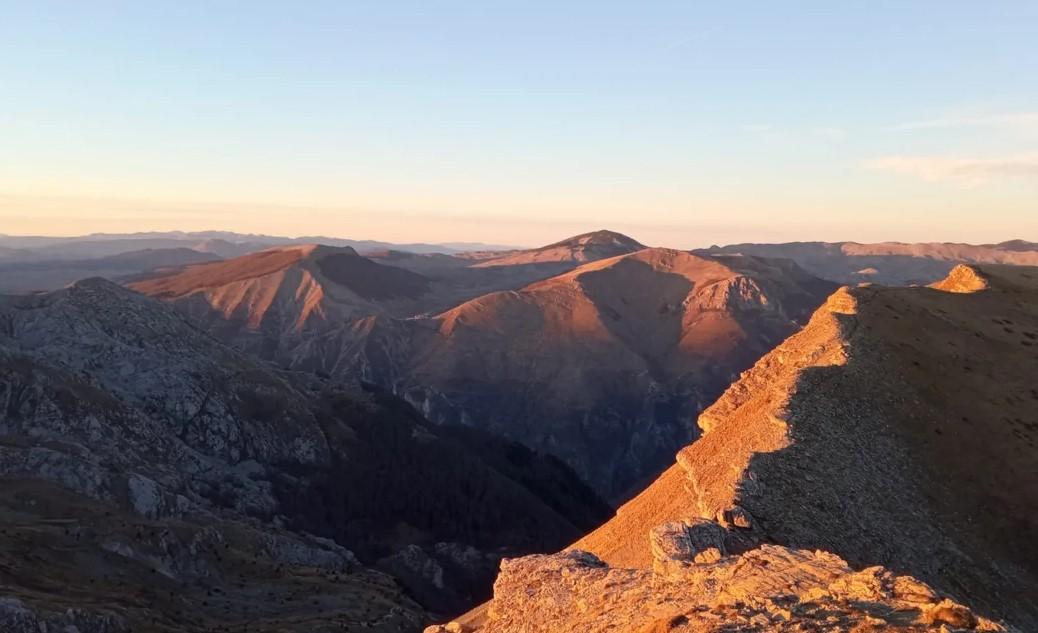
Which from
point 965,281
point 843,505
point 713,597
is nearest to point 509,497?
point 965,281

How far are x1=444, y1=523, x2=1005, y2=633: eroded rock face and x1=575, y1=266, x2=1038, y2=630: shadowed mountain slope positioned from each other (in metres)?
5.98

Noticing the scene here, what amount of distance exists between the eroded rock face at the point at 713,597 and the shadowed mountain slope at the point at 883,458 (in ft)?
19.6

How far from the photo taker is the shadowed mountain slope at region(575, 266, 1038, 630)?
3756 centimetres

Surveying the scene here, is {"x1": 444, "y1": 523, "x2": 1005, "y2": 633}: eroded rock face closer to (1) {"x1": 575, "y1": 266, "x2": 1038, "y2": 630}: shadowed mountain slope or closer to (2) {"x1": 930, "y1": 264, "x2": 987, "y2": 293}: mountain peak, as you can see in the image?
(1) {"x1": 575, "y1": 266, "x2": 1038, "y2": 630}: shadowed mountain slope

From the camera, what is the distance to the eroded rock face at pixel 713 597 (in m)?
20.4

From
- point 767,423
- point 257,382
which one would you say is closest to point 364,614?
point 767,423

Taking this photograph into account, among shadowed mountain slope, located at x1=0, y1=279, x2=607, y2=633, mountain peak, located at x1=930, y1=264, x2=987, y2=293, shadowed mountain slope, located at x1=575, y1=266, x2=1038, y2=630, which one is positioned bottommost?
shadowed mountain slope, located at x1=0, y1=279, x2=607, y2=633

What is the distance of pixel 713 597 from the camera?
80.7 feet

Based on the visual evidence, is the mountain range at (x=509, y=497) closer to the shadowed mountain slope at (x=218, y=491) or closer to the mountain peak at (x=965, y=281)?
the mountain peak at (x=965, y=281)

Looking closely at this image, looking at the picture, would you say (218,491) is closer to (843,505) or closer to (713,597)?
(843,505)

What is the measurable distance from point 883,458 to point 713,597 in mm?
24128

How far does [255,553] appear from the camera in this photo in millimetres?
89312

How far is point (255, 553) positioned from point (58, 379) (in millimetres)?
45386

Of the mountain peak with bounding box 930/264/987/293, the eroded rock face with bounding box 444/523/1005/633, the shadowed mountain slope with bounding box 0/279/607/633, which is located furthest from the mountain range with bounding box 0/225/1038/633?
the shadowed mountain slope with bounding box 0/279/607/633
